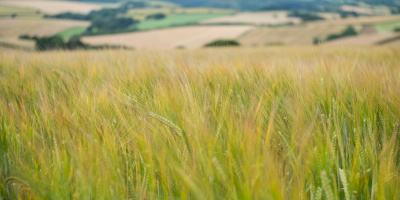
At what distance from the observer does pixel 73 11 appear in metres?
46.3

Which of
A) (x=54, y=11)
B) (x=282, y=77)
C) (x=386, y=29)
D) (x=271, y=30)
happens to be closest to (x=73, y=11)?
(x=54, y=11)

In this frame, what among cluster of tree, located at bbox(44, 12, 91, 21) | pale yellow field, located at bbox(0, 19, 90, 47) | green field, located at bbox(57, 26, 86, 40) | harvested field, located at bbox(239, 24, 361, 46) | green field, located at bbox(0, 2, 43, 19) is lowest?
harvested field, located at bbox(239, 24, 361, 46)

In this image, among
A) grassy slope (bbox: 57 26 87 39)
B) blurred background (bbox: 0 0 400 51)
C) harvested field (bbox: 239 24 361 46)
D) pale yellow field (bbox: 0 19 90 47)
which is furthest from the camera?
grassy slope (bbox: 57 26 87 39)

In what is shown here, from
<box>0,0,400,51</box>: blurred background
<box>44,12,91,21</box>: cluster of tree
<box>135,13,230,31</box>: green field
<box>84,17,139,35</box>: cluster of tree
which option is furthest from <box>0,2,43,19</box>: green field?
<box>135,13,230,31</box>: green field

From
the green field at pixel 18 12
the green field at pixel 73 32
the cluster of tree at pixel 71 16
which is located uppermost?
the green field at pixel 18 12

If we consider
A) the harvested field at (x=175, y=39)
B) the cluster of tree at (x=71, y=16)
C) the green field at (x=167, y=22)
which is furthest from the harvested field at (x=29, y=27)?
the green field at (x=167, y=22)

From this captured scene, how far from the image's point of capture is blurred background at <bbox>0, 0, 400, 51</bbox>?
23.8 m

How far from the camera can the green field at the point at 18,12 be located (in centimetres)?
3912

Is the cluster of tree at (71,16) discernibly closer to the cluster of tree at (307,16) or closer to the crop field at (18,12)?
the crop field at (18,12)

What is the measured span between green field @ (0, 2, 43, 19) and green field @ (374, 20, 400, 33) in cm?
3968

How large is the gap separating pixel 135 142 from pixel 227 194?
28 cm

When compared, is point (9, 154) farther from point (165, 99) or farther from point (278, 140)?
point (278, 140)

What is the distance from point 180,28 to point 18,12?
22662 mm

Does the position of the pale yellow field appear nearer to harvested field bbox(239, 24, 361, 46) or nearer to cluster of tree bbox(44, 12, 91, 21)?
cluster of tree bbox(44, 12, 91, 21)
